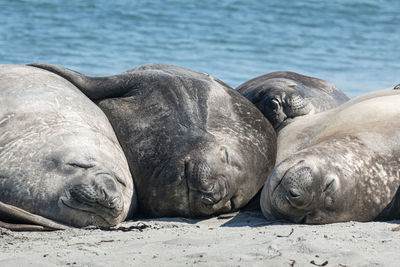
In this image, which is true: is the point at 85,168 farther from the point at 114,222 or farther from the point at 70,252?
the point at 70,252

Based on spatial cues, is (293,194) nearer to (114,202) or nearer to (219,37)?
(114,202)

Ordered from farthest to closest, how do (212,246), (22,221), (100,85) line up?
(100,85)
(22,221)
(212,246)

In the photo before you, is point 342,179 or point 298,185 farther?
point 342,179

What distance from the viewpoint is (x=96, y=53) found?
55.4 ft

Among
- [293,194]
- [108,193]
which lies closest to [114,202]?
[108,193]

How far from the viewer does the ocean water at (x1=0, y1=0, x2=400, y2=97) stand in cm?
1581

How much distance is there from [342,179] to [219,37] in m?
15.3

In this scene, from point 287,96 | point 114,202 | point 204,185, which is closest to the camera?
point 114,202

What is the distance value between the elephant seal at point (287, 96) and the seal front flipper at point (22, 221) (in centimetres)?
264

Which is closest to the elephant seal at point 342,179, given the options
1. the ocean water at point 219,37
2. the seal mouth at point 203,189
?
the seal mouth at point 203,189

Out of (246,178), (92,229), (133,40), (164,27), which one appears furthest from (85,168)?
(164,27)

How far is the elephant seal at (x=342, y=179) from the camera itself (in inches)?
203

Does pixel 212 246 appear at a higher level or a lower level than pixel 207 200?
higher

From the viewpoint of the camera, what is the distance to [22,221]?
5035mm
